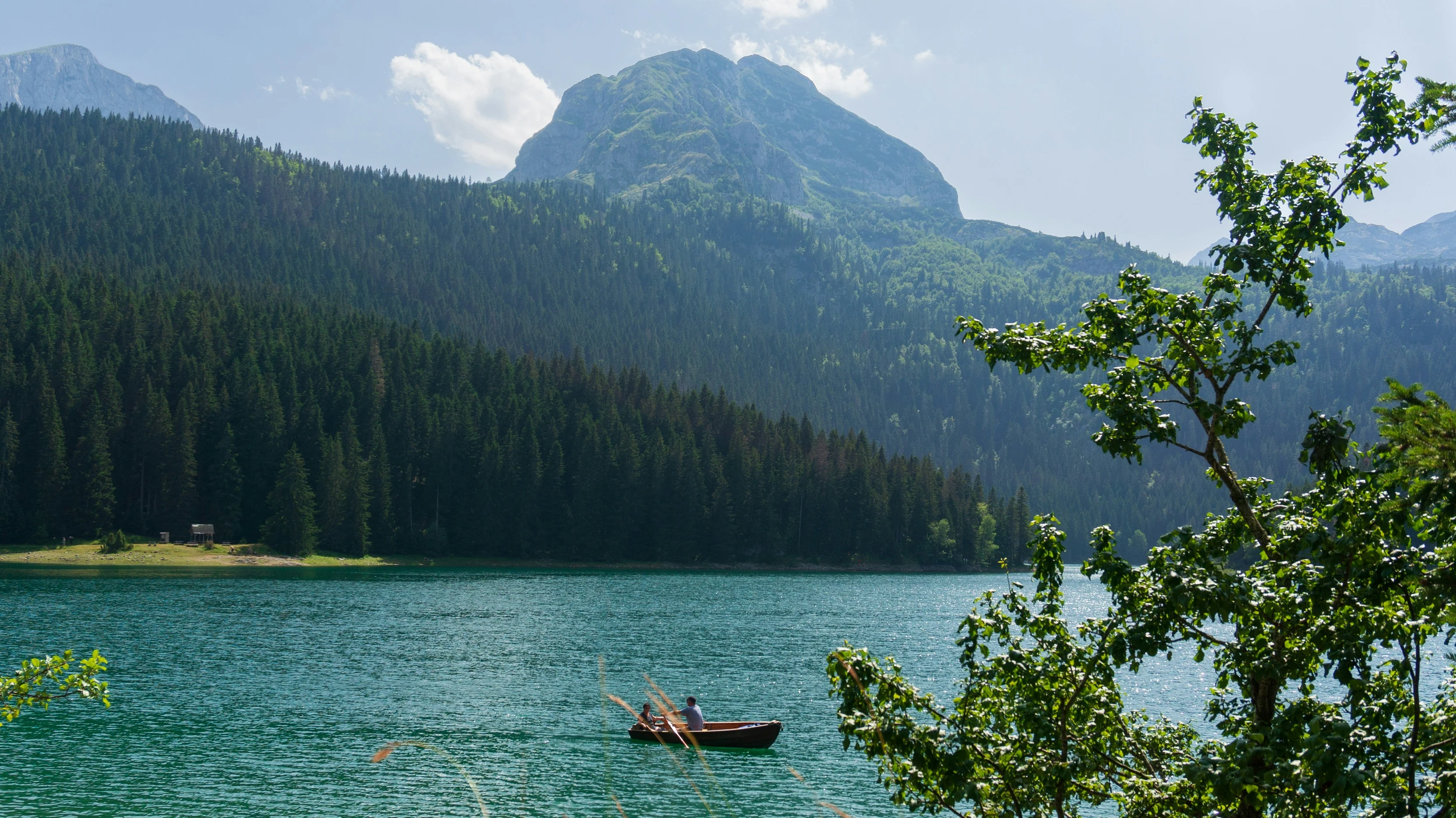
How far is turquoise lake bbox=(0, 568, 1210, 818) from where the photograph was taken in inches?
1480

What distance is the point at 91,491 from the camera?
13638 centimetres

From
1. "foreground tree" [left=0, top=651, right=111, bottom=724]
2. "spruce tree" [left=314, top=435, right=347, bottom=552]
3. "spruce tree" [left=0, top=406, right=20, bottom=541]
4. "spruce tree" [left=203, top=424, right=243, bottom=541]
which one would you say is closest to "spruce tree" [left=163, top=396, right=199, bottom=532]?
"spruce tree" [left=203, top=424, right=243, bottom=541]

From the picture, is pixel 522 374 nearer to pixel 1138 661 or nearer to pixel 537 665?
pixel 537 665

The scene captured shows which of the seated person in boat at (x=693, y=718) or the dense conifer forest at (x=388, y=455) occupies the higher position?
the dense conifer forest at (x=388, y=455)

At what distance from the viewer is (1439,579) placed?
25.5ft

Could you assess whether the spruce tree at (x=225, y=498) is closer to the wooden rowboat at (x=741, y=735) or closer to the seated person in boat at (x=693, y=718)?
the wooden rowboat at (x=741, y=735)

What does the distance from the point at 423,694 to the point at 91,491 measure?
348 ft

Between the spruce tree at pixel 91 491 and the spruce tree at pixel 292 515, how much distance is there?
20050 millimetres

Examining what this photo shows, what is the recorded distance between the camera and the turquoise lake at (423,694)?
37594 mm

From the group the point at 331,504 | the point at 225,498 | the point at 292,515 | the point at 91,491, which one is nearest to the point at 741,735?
the point at 292,515

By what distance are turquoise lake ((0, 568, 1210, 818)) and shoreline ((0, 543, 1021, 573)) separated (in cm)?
1576

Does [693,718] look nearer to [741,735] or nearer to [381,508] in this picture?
[741,735]

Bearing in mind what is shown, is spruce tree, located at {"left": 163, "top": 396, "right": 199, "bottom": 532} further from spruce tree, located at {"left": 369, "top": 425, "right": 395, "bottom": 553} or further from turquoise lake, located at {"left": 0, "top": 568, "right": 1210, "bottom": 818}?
turquoise lake, located at {"left": 0, "top": 568, "right": 1210, "bottom": 818}

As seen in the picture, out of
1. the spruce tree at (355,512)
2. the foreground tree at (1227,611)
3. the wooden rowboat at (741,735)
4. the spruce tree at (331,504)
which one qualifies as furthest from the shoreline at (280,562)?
the foreground tree at (1227,611)
